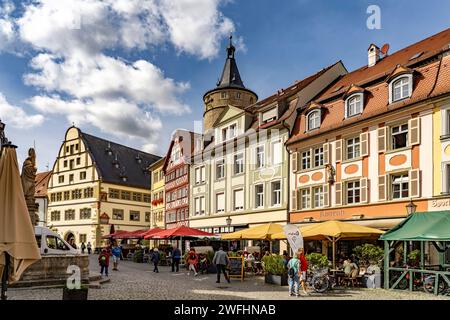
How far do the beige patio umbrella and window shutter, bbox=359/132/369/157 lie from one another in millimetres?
18620

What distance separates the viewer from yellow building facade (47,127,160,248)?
55594 millimetres

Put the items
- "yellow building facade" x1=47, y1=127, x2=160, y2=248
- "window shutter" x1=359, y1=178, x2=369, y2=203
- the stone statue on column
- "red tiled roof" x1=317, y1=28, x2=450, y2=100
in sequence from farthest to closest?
"yellow building facade" x1=47, y1=127, x2=160, y2=248
"red tiled roof" x1=317, y1=28, x2=450, y2=100
"window shutter" x1=359, y1=178, x2=369, y2=203
the stone statue on column

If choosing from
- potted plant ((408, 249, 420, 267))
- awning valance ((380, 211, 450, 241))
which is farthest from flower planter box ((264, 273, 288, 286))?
potted plant ((408, 249, 420, 267))

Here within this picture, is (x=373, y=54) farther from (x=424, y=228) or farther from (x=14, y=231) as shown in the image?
(x=14, y=231)

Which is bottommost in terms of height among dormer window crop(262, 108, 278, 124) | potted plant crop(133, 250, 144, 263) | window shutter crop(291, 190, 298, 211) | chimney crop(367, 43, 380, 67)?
potted plant crop(133, 250, 144, 263)

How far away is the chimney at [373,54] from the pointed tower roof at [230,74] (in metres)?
20.3

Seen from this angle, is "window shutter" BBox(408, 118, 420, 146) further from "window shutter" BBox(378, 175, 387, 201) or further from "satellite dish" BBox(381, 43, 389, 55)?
"satellite dish" BBox(381, 43, 389, 55)

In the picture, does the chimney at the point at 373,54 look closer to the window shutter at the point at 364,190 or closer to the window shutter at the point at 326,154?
the window shutter at the point at 326,154

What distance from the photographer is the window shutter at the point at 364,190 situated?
23.0 m

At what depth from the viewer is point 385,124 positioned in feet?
73.7

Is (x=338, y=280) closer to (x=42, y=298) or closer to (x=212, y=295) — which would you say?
(x=212, y=295)

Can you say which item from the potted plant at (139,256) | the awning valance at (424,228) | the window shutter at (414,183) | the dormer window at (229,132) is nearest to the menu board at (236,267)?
the awning valance at (424,228)

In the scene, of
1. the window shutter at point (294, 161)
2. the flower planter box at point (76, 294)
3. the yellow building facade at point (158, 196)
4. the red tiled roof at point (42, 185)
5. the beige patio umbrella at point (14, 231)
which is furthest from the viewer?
the red tiled roof at point (42, 185)
